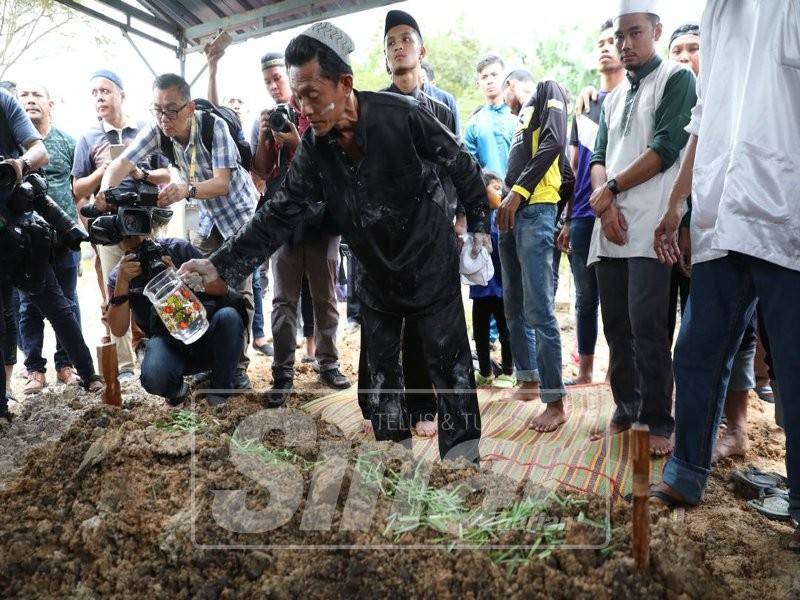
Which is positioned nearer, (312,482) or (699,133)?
(312,482)

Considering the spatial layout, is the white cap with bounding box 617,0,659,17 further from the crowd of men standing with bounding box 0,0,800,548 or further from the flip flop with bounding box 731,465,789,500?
the flip flop with bounding box 731,465,789,500

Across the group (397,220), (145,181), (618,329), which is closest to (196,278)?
(397,220)

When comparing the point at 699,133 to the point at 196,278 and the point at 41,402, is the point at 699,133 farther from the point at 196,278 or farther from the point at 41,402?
the point at 41,402

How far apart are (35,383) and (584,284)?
353cm

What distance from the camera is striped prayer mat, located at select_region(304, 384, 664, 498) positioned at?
93.8 inches

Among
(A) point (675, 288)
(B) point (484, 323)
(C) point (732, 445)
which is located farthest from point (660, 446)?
(B) point (484, 323)

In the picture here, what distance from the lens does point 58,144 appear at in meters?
4.49

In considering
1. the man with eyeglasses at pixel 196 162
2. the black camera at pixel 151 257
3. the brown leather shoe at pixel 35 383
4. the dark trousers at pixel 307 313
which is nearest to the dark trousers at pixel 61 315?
the brown leather shoe at pixel 35 383

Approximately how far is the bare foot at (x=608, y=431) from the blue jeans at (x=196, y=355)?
1811 mm

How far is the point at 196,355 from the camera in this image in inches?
124

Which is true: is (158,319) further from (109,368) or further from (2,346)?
(109,368)

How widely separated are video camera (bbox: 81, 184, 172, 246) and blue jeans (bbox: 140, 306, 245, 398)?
22.2 inches

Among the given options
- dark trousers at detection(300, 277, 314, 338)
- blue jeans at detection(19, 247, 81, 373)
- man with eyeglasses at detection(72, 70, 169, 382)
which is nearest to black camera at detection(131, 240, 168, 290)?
blue jeans at detection(19, 247, 81, 373)

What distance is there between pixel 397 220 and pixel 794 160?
124 cm
